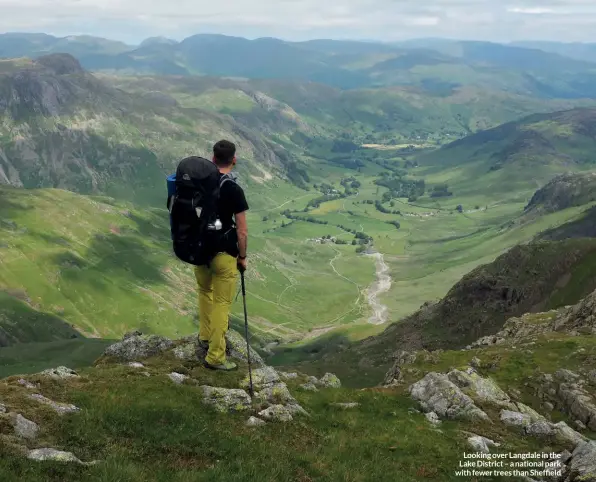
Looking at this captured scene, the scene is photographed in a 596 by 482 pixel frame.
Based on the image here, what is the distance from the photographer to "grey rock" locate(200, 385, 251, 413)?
22.4m

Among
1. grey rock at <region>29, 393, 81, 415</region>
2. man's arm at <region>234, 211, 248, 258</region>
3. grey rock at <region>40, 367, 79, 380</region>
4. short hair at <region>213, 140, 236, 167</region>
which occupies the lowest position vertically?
grey rock at <region>40, 367, 79, 380</region>

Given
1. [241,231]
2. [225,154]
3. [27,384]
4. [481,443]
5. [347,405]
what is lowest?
[347,405]

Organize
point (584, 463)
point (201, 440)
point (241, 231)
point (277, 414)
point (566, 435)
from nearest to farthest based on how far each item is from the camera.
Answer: point (201, 440)
point (584, 463)
point (241, 231)
point (277, 414)
point (566, 435)

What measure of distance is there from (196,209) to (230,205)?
1.42m

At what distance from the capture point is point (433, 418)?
28.5 m

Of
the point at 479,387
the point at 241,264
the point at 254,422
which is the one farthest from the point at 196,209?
the point at 479,387

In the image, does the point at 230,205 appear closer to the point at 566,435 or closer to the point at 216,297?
the point at 216,297

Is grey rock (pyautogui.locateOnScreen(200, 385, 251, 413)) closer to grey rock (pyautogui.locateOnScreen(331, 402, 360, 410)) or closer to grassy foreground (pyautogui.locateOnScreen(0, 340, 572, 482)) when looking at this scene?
grassy foreground (pyautogui.locateOnScreen(0, 340, 572, 482))

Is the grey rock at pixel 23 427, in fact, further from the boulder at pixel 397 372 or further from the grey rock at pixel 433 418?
the boulder at pixel 397 372

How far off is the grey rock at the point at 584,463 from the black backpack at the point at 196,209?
16.6m

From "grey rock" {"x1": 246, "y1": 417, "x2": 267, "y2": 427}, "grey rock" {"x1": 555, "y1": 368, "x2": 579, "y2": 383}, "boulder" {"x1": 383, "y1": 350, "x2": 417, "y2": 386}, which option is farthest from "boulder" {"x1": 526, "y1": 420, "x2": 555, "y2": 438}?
"boulder" {"x1": 383, "y1": 350, "x2": 417, "y2": 386}

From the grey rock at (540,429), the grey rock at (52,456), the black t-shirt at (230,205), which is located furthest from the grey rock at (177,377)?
the grey rock at (540,429)

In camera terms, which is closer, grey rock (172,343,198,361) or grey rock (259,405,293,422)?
grey rock (259,405,293,422)

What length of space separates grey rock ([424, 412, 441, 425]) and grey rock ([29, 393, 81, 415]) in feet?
58.3
